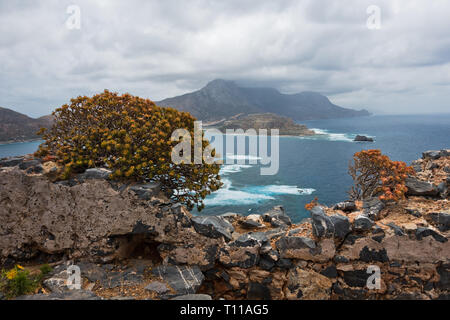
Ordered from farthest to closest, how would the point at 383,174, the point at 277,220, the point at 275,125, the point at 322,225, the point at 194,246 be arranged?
1. the point at 275,125
2. the point at 277,220
3. the point at 383,174
4. the point at 194,246
5. the point at 322,225

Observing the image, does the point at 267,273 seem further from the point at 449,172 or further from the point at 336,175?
the point at 336,175

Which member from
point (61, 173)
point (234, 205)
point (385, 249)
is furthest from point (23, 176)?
point (234, 205)

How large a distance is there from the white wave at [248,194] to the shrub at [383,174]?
91.9ft

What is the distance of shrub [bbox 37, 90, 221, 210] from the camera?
10.1 meters

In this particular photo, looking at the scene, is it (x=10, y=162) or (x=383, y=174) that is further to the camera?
(x=383, y=174)

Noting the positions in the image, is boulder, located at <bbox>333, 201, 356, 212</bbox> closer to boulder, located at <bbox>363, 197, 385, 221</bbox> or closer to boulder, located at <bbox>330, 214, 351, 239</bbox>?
boulder, located at <bbox>363, 197, 385, 221</bbox>

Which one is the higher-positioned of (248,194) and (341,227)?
(341,227)

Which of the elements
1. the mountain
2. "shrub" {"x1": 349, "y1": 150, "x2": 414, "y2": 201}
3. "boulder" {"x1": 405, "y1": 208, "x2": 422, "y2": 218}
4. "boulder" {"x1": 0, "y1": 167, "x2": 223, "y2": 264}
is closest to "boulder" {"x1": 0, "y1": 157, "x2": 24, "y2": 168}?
"boulder" {"x1": 0, "y1": 167, "x2": 223, "y2": 264}

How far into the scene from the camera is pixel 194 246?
9453 mm

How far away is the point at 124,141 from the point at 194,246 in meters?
4.87

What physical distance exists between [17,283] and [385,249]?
36.9 ft

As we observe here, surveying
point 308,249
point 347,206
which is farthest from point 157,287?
point 347,206

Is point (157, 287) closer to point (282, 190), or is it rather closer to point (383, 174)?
point (383, 174)
